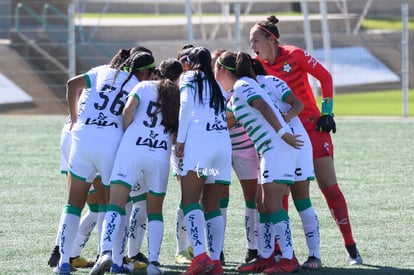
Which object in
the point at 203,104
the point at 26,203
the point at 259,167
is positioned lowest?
the point at 26,203

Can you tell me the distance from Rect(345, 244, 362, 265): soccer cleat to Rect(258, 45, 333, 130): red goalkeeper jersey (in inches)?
42.1

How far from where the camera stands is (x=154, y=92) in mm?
7879

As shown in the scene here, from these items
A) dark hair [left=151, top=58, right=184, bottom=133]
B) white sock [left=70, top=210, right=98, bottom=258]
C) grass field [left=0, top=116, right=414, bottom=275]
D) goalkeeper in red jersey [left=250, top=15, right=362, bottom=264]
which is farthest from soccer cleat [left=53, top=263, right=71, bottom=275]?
goalkeeper in red jersey [left=250, top=15, right=362, bottom=264]

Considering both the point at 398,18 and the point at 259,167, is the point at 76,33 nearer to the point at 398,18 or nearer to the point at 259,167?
the point at 398,18

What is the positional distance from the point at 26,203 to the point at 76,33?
1337 cm

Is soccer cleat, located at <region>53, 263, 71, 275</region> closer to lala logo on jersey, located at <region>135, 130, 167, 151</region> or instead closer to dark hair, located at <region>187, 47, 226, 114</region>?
lala logo on jersey, located at <region>135, 130, 167, 151</region>

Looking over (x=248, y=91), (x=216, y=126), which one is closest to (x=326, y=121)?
(x=248, y=91)

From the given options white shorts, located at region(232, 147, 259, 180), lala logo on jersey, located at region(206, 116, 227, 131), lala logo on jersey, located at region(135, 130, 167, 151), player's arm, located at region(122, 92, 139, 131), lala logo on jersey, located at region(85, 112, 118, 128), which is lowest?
white shorts, located at region(232, 147, 259, 180)

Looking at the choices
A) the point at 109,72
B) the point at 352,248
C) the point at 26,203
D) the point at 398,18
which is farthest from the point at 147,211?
the point at 398,18

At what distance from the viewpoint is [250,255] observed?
8648mm

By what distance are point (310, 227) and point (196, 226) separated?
1037mm

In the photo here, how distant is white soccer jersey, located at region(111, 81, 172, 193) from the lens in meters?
7.74

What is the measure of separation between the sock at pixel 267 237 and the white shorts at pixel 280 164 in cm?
35

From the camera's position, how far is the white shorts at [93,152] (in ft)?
25.7
